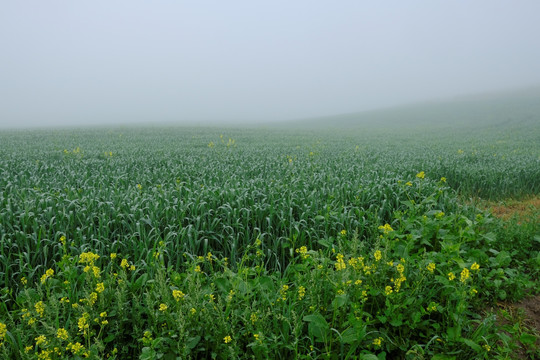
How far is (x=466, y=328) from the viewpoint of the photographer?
3.00 m

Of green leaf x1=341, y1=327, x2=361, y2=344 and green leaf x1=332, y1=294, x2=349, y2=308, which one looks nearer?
green leaf x1=341, y1=327, x2=361, y2=344

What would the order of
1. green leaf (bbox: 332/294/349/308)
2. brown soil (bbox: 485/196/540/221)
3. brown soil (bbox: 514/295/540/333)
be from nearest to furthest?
green leaf (bbox: 332/294/349/308)
brown soil (bbox: 514/295/540/333)
brown soil (bbox: 485/196/540/221)

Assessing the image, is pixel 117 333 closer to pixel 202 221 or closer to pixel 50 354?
pixel 50 354

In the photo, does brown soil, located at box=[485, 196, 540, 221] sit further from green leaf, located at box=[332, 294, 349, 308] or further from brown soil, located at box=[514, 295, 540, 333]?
green leaf, located at box=[332, 294, 349, 308]

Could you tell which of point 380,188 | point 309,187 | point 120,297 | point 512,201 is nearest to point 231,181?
point 309,187

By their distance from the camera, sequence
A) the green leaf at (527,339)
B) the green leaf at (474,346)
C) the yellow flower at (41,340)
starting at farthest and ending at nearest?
the green leaf at (527,339)
the green leaf at (474,346)
the yellow flower at (41,340)

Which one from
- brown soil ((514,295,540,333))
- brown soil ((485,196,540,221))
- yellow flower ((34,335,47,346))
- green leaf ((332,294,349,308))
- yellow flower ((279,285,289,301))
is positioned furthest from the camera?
brown soil ((485,196,540,221))

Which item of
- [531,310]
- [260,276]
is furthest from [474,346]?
[260,276]

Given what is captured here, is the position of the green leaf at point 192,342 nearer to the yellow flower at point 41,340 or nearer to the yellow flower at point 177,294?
the yellow flower at point 177,294

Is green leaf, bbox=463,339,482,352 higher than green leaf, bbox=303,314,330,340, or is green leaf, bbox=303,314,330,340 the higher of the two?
green leaf, bbox=303,314,330,340

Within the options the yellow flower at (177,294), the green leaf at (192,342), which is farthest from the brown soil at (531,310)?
the yellow flower at (177,294)

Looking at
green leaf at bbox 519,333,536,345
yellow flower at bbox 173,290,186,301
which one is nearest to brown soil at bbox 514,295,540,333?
green leaf at bbox 519,333,536,345

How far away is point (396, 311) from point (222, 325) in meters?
1.62

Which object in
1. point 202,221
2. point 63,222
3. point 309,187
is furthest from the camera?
point 309,187
